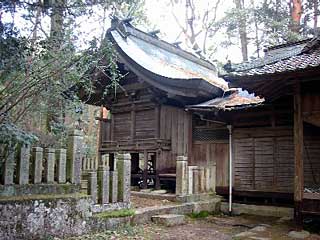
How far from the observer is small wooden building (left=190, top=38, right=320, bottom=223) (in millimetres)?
7695

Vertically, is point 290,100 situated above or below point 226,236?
above

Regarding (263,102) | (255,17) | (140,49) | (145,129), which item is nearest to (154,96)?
(145,129)

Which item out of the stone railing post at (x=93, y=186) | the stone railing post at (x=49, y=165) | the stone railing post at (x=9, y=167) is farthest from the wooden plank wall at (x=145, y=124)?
the stone railing post at (x=9, y=167)

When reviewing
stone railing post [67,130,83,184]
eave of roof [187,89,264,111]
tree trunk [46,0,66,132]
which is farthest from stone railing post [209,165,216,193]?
tree trunk [46,0,66,132]

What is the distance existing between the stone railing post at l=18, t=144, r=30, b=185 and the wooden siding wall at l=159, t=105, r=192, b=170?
6.52 meters

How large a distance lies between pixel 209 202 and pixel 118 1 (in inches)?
247

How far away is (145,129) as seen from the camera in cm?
1279

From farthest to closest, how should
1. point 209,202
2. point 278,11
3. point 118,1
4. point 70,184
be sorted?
1. point 278,11
2. point 209,202
3. point 70,184
4. point 118,1

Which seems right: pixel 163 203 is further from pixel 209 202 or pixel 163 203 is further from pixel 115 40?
pixel 115 40

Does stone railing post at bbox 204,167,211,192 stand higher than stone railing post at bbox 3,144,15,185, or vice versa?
stone railing post at bbox 3,144,15,185

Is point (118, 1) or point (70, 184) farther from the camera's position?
point (70, 184)

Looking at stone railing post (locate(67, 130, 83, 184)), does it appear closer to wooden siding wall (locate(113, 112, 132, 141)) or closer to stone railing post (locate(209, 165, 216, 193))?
stone railing post (locate(209, 165, 216, 193))

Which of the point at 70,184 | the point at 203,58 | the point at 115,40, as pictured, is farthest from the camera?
the point at 203,58

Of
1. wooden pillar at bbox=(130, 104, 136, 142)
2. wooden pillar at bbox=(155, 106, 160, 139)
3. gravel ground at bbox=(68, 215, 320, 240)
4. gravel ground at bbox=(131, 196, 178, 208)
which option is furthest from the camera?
wooden pillar at bbox=(130, 104, 136, 142)
